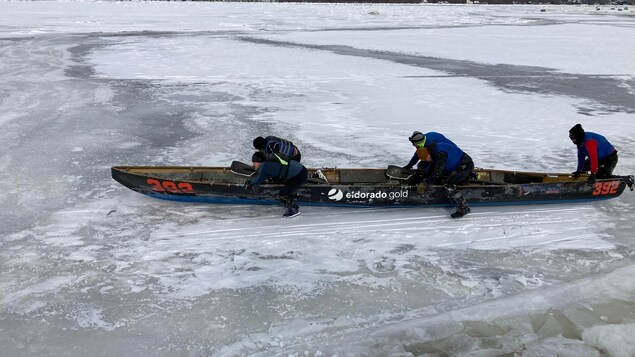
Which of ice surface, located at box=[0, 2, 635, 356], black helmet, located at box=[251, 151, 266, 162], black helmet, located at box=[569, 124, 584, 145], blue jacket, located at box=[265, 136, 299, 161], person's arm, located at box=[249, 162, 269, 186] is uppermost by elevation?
black helmet, located at box=[569, 124, 584, 145]

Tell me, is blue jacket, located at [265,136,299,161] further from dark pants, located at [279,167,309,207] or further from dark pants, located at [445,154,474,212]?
dark pants, located at [445,154,474,212]

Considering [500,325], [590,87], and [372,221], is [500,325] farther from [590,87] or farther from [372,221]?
[590,87]

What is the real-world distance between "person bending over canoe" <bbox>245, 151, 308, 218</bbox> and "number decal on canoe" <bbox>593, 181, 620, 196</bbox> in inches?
143

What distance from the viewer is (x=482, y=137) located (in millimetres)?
9469

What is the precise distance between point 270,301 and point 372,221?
2.04 metres

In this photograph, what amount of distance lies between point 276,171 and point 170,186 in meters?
1.29

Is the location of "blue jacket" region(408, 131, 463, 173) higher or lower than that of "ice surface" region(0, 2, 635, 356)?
higher

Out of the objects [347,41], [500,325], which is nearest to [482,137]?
[500,325]

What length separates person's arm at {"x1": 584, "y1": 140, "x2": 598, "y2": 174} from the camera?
6.21 meters

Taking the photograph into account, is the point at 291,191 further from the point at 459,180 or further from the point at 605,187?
the point at 605,187

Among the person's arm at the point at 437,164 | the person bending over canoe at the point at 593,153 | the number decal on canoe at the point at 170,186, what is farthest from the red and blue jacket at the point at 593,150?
the number decal on canoe at the point at 170,186

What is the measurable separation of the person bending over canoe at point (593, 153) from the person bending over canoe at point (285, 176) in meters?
3.33

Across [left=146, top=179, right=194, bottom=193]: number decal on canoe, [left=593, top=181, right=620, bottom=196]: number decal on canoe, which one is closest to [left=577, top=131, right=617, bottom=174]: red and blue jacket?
[left=593, top=181, right=620, bottom=196]: number decal on canoe

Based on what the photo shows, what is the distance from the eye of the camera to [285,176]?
19.8 feet
